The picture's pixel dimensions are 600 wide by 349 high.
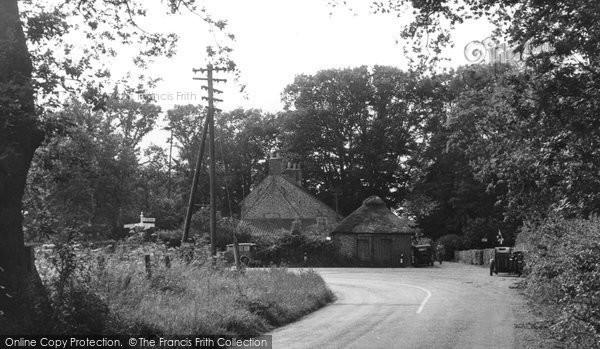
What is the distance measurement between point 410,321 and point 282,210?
49207 millimetres

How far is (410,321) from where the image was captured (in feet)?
51.9

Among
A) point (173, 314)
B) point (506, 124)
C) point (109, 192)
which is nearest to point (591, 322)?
point (506, 124)

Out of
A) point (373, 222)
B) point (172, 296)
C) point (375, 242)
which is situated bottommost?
point (172, 296)

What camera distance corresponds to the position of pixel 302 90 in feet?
252

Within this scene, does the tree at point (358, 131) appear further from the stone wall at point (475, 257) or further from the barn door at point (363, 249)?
the barn door at point (363, 249)

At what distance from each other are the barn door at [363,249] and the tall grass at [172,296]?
37.3m

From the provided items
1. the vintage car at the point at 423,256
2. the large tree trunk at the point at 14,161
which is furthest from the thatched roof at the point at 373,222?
the large tree trunk at the point at 14,161

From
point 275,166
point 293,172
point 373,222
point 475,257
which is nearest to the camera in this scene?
A: point 475,257

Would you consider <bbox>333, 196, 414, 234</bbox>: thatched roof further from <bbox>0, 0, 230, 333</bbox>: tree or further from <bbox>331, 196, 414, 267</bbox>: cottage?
<bbox>0, 0, 230, 333</bbox>: tree

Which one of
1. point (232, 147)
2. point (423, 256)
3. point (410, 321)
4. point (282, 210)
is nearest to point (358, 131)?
point (282, 210)

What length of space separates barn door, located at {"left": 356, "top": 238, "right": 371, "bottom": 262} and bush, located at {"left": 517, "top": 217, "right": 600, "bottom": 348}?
1500 inches

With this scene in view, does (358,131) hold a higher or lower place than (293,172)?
higher

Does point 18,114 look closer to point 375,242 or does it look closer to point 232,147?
point 375,242

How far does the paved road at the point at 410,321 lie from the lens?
40.7 ft
